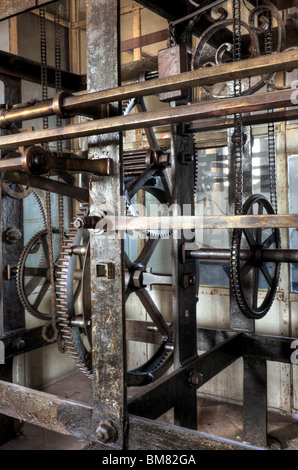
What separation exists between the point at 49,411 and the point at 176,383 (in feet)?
2.05

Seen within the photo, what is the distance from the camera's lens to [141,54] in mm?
4168

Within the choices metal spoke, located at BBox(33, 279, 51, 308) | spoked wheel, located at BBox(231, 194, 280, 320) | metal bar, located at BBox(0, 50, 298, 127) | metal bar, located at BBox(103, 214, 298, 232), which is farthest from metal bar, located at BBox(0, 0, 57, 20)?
metal spoke, located at BBox(33, 279, 51, 308)

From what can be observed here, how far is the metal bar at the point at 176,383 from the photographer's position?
175 centimetres

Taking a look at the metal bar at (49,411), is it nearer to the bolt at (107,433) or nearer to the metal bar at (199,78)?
the bolt at (107,433)

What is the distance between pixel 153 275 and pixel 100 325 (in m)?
0.87

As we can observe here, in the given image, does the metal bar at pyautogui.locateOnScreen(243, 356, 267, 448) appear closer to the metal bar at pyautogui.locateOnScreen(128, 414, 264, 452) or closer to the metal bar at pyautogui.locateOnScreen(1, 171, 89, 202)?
the metal bar at pyautogui.locateOnScreen(128, 414, 264, 452)

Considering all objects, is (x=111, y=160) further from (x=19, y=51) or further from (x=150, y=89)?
(x=19, y=51)

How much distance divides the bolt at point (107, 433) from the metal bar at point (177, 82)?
1.08 m

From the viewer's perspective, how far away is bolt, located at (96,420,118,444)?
1555 mm

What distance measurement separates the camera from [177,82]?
1.26 metres

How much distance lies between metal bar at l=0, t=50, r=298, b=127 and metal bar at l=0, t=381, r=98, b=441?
105 cm

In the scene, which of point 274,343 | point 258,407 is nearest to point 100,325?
point 274,343

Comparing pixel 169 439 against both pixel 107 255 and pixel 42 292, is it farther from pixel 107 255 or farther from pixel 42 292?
pixel 42 292

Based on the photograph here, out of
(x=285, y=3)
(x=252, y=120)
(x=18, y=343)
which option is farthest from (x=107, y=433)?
(x=285, y=3)
